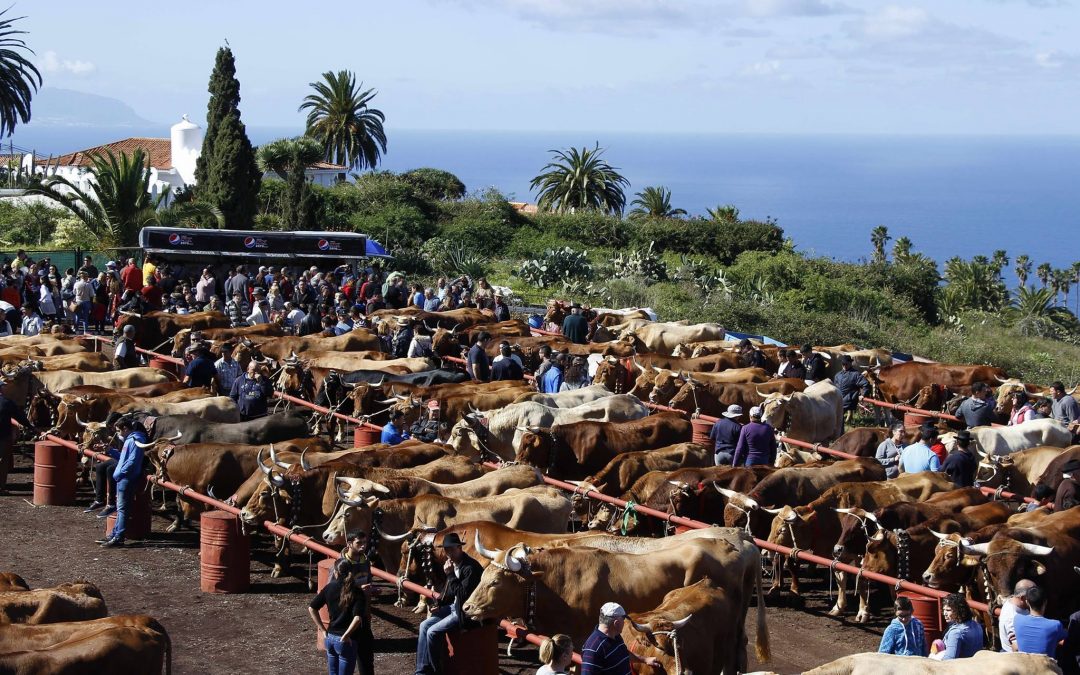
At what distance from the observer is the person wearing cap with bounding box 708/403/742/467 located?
1644 cm

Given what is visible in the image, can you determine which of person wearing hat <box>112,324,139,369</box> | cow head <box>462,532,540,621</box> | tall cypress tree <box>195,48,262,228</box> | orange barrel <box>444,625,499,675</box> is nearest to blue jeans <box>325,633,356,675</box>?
orange barrel <box>444,625,499,675</box>

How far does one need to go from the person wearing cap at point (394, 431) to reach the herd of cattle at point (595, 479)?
1.64ft

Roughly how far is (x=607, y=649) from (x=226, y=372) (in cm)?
1233

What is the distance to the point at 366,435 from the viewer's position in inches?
709

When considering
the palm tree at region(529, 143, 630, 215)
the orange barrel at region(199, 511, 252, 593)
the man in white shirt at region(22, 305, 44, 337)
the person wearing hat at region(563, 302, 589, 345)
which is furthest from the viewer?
the palm tree at region(529, 143, 630, 215)

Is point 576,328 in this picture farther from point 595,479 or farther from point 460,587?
point 460,587

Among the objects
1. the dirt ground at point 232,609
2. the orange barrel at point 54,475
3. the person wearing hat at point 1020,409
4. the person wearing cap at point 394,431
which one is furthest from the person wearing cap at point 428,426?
the person wearing hat at point 1020,409

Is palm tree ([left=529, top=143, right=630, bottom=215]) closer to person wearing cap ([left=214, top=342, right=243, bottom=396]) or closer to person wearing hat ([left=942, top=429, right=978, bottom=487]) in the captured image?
person wearing cap ([left=214, top=342, right=243, bottom=396])

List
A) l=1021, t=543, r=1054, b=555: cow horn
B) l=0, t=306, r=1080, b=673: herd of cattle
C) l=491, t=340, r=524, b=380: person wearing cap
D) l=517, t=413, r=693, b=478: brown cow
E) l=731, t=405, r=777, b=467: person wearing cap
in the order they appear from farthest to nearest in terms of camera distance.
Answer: l=491, t=340, r=524, b=380: person wearing cap < l=517, t=413, r=693, b=478: brown cow < l=731, t=405, r=777, b=467: person wearing cap < l=1021, t=543, r=1054, b=555: cow horn < l=0, t=306, r=1080, b=673: herd of cattle

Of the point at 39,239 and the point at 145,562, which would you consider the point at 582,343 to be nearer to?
the point at 145,562

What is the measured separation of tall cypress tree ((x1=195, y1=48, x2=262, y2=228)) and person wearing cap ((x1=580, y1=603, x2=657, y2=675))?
37.9m

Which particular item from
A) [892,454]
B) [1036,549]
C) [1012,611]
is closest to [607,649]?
[1012,611]

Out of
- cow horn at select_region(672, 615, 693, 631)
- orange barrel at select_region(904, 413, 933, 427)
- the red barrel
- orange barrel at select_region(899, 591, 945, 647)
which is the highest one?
orange barrel at select_region(904, 413, 933, 427)

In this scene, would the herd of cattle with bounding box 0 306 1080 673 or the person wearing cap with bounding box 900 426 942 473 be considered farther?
the person wearing cap with bounding box 900 426 942 473
